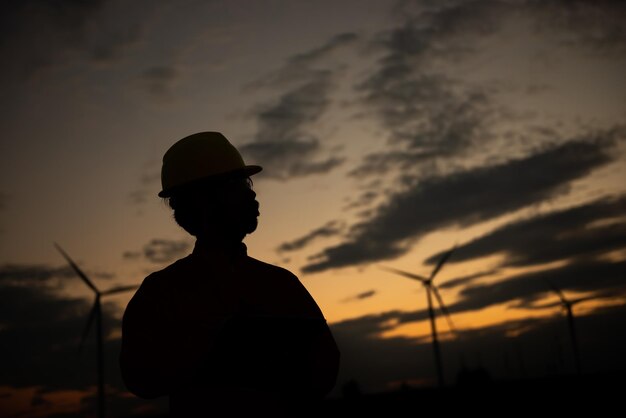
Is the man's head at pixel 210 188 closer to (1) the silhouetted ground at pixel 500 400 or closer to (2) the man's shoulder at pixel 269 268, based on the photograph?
(2) the man's shoulder at pixel 269 268

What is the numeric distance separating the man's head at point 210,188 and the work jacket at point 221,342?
0.18 m

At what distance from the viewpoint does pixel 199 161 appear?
5.18 meters

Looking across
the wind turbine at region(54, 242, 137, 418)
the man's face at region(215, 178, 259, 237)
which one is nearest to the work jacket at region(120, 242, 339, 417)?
the man's face at region(215, 178, 259, 237)

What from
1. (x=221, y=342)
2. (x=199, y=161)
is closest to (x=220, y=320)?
(x=221, y=342)

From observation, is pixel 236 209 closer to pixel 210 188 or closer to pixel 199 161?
pixel 210 188

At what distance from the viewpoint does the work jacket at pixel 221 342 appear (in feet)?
14.8

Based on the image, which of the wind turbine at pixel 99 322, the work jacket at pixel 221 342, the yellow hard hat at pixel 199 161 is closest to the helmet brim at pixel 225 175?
the yellow hard hat at pixel 199 161

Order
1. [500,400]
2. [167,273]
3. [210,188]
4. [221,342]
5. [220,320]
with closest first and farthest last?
1. [221,342]
2. [220,320]
3. [167,273]
4. [210,188]
5. [500,400]

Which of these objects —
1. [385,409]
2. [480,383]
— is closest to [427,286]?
[480,383]

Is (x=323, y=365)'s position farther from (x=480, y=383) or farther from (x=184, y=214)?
(x=480, y=383)

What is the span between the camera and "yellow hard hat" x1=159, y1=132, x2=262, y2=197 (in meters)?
5.16

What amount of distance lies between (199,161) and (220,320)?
1.13 m

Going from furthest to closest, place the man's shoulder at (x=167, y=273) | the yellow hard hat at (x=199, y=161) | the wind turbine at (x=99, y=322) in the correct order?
the wind turbine at (x=99, y=322) → the yellow hard hat at (x=199, y=161) → the man's shoulder at (x=167, y=273)

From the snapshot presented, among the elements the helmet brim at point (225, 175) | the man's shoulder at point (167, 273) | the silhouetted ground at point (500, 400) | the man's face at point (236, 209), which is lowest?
the silhouetted ground at point (500, 400)
